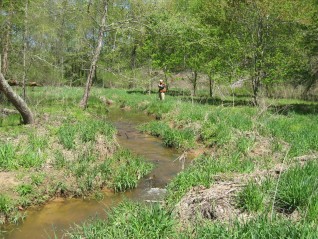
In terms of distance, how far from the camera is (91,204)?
6914mm

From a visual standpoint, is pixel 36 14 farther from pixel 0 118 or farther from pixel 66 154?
pixel 66 154

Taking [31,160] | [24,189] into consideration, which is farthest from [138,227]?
[31,160]

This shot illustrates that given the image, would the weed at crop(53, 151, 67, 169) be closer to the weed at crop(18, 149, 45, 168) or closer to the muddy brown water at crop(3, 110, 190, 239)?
the weed at crop(18, 149, 45, 168)

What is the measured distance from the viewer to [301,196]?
4.80 meters

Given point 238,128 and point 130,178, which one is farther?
point 238,128

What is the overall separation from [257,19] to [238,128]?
1017cm

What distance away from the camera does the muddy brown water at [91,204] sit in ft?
18.9

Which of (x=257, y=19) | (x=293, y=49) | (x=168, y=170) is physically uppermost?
(x=257, y=19)

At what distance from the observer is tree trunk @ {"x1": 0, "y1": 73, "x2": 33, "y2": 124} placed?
938 cm

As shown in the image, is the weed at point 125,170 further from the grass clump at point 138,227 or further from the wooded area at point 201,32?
the wooded area at point 201,32

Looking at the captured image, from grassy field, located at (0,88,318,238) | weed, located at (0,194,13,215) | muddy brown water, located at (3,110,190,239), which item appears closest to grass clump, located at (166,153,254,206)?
grassy field, located at (0,88,318,238)

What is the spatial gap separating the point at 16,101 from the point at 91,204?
456cm

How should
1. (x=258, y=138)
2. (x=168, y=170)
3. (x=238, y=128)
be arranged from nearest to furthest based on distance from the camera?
(x=168, y=170), (x=258, y=138), (x=238, y=128)

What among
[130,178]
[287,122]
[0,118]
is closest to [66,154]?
[130,178]
